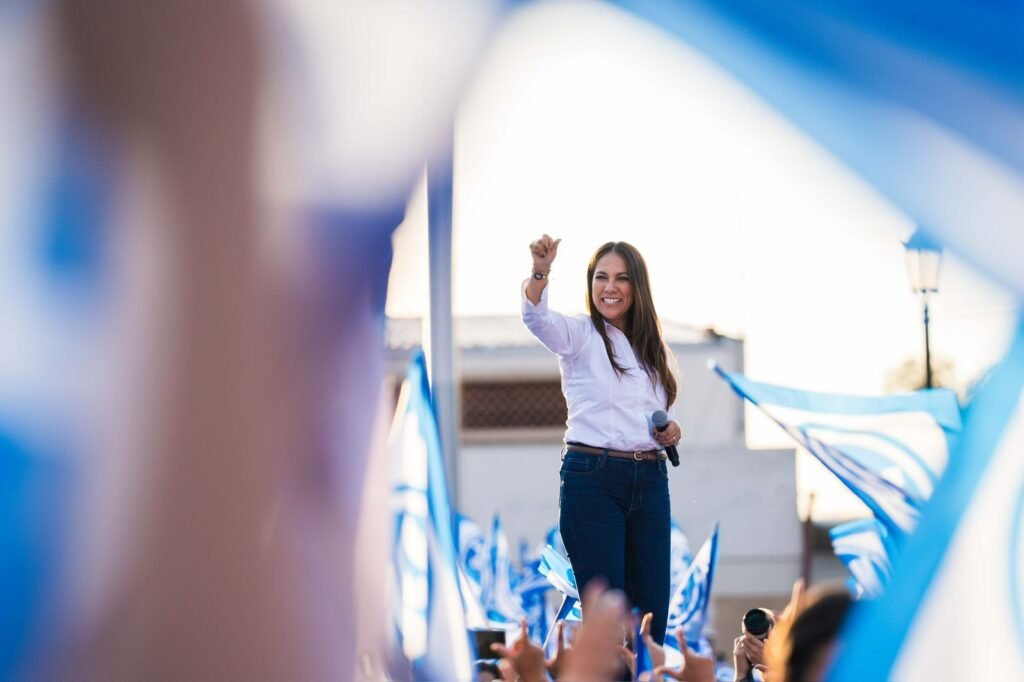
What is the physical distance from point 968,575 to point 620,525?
1.04 metres

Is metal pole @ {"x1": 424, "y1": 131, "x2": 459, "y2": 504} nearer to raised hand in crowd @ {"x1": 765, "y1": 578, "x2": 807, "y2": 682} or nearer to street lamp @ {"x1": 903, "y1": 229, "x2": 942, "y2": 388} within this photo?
street lamp @ {"x1": 903, "y1": 229, "x2": 942, "y2": 388}

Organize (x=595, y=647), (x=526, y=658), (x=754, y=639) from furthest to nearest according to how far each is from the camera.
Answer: (x=754, y=639), (x=526, y=658), (x=595, y=647)

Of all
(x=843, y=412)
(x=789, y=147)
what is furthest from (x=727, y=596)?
(x=789, y=147)

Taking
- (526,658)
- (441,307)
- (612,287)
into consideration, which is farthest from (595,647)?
(441,307)

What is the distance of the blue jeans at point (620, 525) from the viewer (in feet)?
13.2

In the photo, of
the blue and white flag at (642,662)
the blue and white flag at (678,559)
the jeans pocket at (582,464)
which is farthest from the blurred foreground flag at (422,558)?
the blue and white flag at (678,559)

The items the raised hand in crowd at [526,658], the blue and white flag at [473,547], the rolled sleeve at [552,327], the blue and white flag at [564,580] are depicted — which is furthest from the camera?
the blue and white flag at [473,547]

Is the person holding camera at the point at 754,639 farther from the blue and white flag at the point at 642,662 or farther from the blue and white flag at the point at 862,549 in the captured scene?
the blue and white flag at the point at 862,549

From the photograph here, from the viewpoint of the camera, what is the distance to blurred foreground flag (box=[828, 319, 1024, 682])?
3.15 meters

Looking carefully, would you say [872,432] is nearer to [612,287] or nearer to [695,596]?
[612,287]

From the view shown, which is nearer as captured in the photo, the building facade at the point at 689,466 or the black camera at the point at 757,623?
the black camera at the point at 757,623

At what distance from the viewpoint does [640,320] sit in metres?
4.20

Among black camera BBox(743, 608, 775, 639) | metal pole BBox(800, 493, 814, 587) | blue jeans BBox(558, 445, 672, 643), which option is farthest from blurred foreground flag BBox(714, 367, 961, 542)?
metal pole BBox(800, 493, 814, 587)

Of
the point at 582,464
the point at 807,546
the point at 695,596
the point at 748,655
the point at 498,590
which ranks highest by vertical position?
the point at 582,464
